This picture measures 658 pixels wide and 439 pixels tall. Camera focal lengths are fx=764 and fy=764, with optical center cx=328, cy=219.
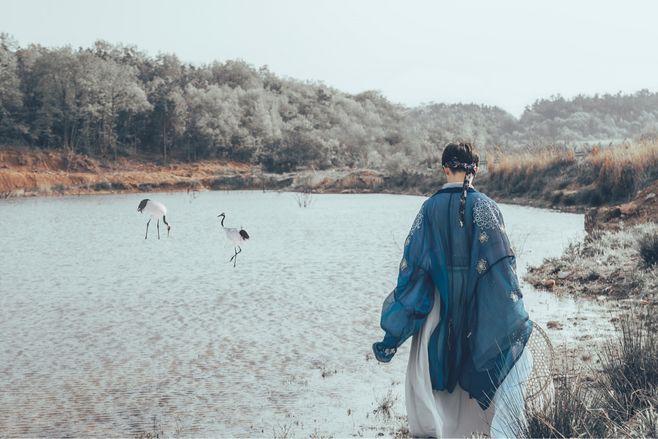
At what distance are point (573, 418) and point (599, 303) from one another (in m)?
4.63

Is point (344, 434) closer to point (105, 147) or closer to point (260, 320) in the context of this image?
point (260, 320)

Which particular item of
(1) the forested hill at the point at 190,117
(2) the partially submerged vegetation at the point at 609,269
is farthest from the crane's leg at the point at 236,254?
(1) the forested hill at the point at 190,117

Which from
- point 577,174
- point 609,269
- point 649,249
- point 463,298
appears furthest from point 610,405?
point 577,174

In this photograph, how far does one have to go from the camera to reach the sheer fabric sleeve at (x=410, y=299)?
12.5 ft

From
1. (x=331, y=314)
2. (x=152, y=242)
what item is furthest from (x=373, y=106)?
(x=331, y=314)

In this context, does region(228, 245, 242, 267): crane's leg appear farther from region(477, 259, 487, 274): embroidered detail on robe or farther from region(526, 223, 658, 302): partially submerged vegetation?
region(477, 259, 487, 274): embroidered detail on robe

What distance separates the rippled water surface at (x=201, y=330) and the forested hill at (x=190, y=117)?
23299 millimetres

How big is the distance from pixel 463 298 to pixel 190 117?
174 ft

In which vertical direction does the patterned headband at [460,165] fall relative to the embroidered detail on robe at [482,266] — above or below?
above

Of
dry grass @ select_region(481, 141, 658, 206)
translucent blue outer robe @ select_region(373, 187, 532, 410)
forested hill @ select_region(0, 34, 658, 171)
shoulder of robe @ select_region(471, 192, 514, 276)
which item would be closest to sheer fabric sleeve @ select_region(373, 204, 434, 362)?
translucent blue outer robe @ select_region(373, 187, 532, 410)

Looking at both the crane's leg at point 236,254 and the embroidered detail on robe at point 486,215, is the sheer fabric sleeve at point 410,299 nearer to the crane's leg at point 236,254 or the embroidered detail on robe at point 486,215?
the embroidered detail on robe at point 486,215

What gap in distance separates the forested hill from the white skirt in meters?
31.2

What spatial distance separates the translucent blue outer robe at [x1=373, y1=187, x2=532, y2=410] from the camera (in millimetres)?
3783

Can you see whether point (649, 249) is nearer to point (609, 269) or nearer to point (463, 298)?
point (609, 269)
